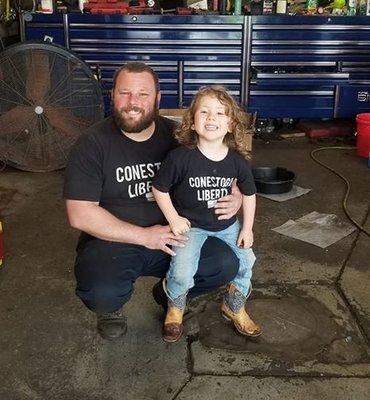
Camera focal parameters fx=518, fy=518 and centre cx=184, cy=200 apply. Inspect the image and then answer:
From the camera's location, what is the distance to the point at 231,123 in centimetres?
167

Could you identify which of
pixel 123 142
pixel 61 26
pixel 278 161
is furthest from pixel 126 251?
pixel 61 26

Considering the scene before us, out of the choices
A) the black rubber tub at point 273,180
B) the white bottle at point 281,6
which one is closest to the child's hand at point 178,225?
the black rubber tub at point 273,180

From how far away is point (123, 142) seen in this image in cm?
170

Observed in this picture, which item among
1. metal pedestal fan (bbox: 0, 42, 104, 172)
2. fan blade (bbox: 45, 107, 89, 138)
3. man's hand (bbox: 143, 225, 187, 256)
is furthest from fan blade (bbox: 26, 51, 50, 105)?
man's hand (bbox: 143, 225, 187, 256)

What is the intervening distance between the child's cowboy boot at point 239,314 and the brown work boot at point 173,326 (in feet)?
0.61

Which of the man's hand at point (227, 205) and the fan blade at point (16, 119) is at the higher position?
the fan blade at point (16, 119)

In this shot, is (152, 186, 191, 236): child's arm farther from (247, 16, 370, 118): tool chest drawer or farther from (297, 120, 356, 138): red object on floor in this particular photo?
(297, 120, 356, 138): red object on floor

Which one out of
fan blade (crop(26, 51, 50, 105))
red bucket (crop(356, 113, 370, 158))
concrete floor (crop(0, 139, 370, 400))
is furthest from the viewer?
red bucket (crop(356, 113, 370, 158))

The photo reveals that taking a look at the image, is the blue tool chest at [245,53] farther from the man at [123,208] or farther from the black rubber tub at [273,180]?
the man at [123,208]

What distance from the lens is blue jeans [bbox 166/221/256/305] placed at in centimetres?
167

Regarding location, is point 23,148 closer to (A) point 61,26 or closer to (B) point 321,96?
(A) point 61,26

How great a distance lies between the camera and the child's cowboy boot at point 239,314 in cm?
181

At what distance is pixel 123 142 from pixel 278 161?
95.1 inches

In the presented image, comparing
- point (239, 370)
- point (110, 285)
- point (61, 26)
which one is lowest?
point (239, 370)
